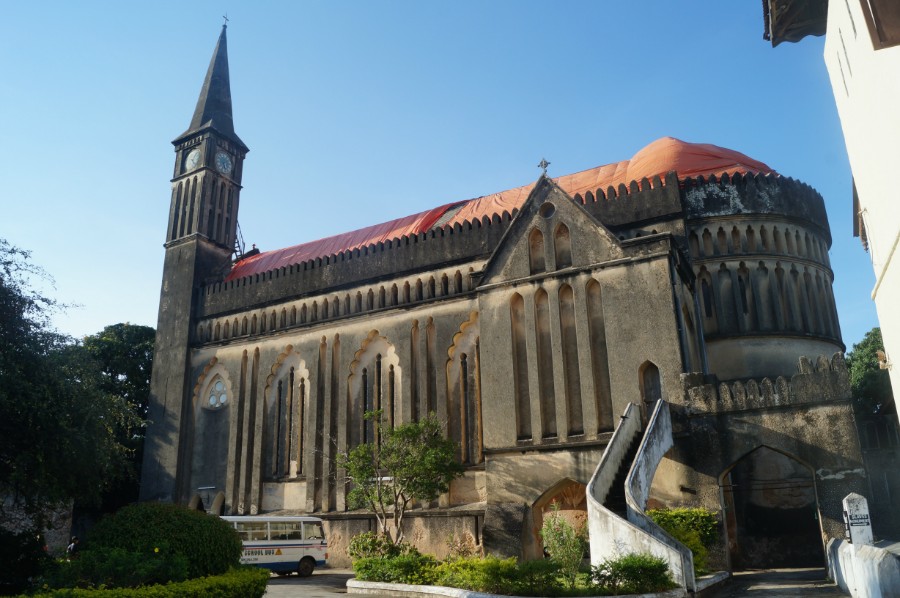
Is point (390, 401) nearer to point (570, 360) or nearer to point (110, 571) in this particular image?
point (570, 360)

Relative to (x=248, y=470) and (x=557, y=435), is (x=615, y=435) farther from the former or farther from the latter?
(x=248, y=470)

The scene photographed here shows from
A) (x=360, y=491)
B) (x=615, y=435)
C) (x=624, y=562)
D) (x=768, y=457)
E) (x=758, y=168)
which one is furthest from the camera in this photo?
(x=758, y=168)

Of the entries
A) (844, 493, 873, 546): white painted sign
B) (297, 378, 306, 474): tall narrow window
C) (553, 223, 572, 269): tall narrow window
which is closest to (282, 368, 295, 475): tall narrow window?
(297, 378, 306, 474): tall narrow window

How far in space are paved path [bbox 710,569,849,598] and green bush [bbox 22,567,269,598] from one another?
8.57 meters

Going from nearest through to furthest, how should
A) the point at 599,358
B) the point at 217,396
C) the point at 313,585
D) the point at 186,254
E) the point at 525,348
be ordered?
the point at 313,585, the point at 599,358, the point at 525,348, the point at 217,396, the point at 186,254

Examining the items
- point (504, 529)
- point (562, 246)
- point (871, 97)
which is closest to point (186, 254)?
point (562, 246)

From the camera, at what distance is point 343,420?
2612 centimetres

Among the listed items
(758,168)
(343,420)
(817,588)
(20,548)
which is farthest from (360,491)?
(758,168)

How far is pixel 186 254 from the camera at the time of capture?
1268 inches

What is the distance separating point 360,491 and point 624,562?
33.8 feet

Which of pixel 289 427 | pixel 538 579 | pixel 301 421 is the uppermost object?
pixel 301 421

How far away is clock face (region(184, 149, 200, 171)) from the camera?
33.5 meters

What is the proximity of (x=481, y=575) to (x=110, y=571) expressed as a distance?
6611mm

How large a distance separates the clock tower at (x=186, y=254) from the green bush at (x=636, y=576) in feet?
70.2
